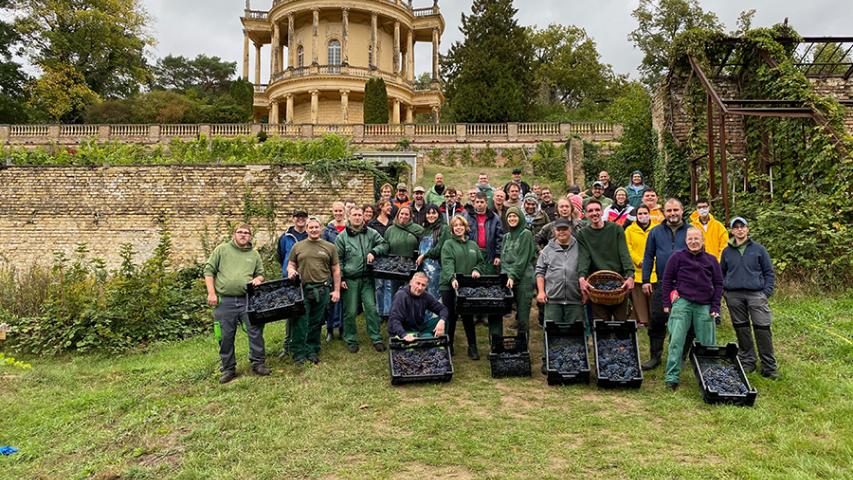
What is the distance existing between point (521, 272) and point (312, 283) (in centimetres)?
230

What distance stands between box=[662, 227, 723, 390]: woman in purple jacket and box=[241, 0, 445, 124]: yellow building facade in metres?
29.8

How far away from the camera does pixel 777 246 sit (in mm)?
8594

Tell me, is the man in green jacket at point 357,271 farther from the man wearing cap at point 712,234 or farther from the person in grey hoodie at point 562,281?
the man wearing cap at point 712,234

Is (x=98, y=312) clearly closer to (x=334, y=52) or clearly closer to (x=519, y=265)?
(x=519, y=265)

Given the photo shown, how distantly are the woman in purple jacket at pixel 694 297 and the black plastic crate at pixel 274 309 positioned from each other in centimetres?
A: 367

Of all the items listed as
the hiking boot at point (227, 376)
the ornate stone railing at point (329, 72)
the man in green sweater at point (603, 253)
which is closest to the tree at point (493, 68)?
the ornate stone railing at point (329, 72)

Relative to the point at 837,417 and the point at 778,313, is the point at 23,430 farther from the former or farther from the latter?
the point at 778,313

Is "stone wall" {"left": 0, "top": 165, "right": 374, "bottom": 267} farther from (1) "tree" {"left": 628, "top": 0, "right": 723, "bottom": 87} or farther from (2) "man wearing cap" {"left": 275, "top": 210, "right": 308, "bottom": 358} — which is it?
(1) "tree" {"left": 628, "top": 0, "right": 723, "bottom": 87}

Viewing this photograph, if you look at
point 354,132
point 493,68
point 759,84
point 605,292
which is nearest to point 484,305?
point 605,292

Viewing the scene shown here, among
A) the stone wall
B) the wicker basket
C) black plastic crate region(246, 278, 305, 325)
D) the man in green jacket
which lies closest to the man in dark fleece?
the man in green jacket

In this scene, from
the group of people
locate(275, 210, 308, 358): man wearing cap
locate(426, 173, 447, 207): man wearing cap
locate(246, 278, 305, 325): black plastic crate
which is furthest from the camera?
locate(426, 173, 447, 207): man wearing cap

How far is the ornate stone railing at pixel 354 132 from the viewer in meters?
22.3

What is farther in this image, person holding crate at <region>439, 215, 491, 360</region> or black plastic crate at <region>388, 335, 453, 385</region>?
person holding crate at <region>439, 215, 491, 360</region>

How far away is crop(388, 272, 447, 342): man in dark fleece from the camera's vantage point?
577 centimetres
